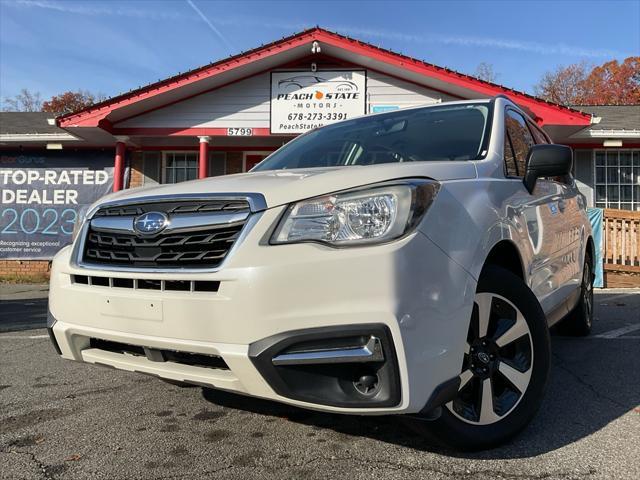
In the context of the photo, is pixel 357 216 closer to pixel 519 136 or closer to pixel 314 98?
pixel 519 136

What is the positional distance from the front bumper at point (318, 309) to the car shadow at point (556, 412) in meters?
0.70

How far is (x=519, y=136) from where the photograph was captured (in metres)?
3.43

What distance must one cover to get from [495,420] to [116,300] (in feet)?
5.71

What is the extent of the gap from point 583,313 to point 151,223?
4.04 m

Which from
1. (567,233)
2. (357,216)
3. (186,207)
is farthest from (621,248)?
(186,207)

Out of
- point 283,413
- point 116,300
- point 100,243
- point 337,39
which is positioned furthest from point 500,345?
point 337,39

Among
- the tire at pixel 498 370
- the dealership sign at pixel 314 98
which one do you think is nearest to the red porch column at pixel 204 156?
the dealership sign at pixel 314 98

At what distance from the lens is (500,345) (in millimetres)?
2354

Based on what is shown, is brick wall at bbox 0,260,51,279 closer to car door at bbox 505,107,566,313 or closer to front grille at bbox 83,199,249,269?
front grille at bbox 83,199,249,269

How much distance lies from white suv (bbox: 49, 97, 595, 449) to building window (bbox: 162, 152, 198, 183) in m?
9.75

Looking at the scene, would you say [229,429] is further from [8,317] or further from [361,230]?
[8,317]

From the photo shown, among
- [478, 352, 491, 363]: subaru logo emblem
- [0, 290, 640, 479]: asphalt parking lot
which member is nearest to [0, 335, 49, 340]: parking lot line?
[0, 290, 640, 479]: asphalt parking lot

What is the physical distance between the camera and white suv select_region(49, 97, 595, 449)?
70.8 inches

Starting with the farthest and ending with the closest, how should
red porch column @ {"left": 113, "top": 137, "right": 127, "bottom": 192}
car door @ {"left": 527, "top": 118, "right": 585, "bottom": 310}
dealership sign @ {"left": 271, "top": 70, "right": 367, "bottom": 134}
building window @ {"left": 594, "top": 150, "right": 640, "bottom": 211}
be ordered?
building window @ {"left": 594, "top": 150, "right": 640, "bottom": 211}, red porch column @ {"left": 113, "top": 137, "right": 127, "bottom": 192}, dealership sign @ {"left": 271, "top": 70, "right": 367, "bottom": 134}, car door @ {"left": 527, "top": 118, "right": 585, "bottom": 310}
